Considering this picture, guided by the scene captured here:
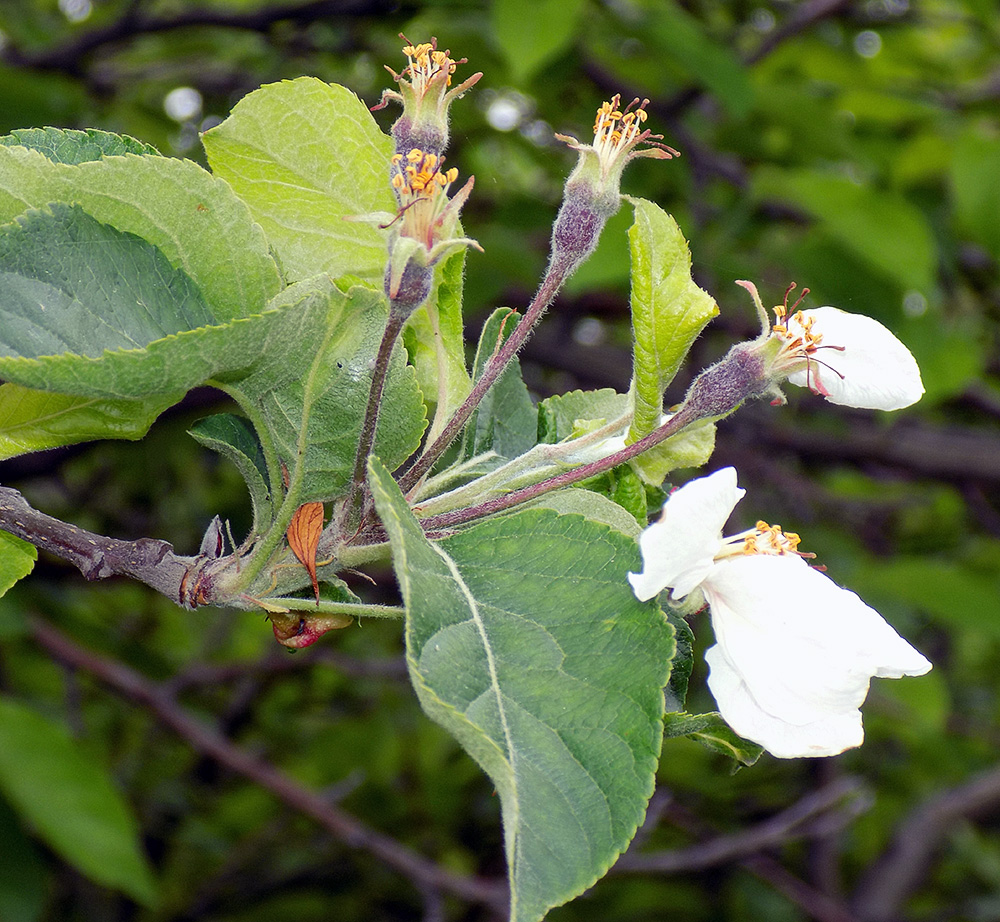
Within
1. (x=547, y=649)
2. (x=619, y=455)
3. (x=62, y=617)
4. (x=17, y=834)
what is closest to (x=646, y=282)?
(x=619, y=455)

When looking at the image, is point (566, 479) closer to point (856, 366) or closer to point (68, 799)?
point (856, 366)

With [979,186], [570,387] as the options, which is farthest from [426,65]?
[570,387]

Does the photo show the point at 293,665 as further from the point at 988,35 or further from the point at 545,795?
the point at 988,35

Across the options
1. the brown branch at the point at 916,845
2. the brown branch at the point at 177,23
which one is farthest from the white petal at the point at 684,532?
the brown branch at the point at 916,845

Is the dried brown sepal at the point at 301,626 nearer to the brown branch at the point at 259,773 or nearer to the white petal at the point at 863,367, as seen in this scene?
the white petal at the point at 863,367

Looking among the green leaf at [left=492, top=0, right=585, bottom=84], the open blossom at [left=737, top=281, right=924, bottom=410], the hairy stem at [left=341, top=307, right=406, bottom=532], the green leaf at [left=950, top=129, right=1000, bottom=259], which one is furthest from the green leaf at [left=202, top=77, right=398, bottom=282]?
the green leaf at [left=950, top=129, right=1000, bottom=259]

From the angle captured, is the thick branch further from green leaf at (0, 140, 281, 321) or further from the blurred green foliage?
the blurred green foliage
